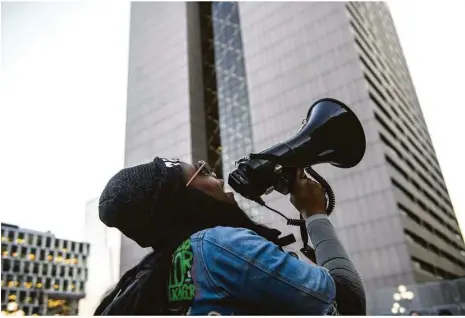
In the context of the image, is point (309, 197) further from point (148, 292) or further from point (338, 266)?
point (148, 292)

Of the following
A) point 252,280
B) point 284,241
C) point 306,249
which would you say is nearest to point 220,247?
point 252,280

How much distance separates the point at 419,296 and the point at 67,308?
52.7m

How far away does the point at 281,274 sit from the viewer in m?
0.92

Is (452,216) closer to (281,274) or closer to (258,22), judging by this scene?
(258,22)

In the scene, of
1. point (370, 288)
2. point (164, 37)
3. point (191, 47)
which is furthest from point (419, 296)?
point (164, 37)

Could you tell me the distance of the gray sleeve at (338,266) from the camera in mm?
971

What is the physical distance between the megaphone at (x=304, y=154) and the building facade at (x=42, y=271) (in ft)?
188

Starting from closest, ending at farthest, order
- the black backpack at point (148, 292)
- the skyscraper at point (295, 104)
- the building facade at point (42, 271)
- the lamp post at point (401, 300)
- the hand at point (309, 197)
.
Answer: the black backpack at point (148, 292) → the hand at point (309, 197) → the lamp post at point (401, 300) → the skyscraper at point (295, 104) → the building facade at point (42, 271)

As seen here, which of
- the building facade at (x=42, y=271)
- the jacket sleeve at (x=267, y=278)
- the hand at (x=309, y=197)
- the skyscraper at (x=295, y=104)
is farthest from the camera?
the building facade at (x=42, y=271)

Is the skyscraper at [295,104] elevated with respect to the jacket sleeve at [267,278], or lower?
elevated

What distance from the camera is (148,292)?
104 cm

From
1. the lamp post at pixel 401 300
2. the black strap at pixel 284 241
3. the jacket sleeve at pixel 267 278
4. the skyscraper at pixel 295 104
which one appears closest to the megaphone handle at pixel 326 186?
the black strap at pixel 284 241

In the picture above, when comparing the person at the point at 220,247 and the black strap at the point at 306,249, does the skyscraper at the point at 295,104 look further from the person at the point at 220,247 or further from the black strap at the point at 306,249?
the person at the point at 220,247

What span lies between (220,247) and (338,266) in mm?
312
